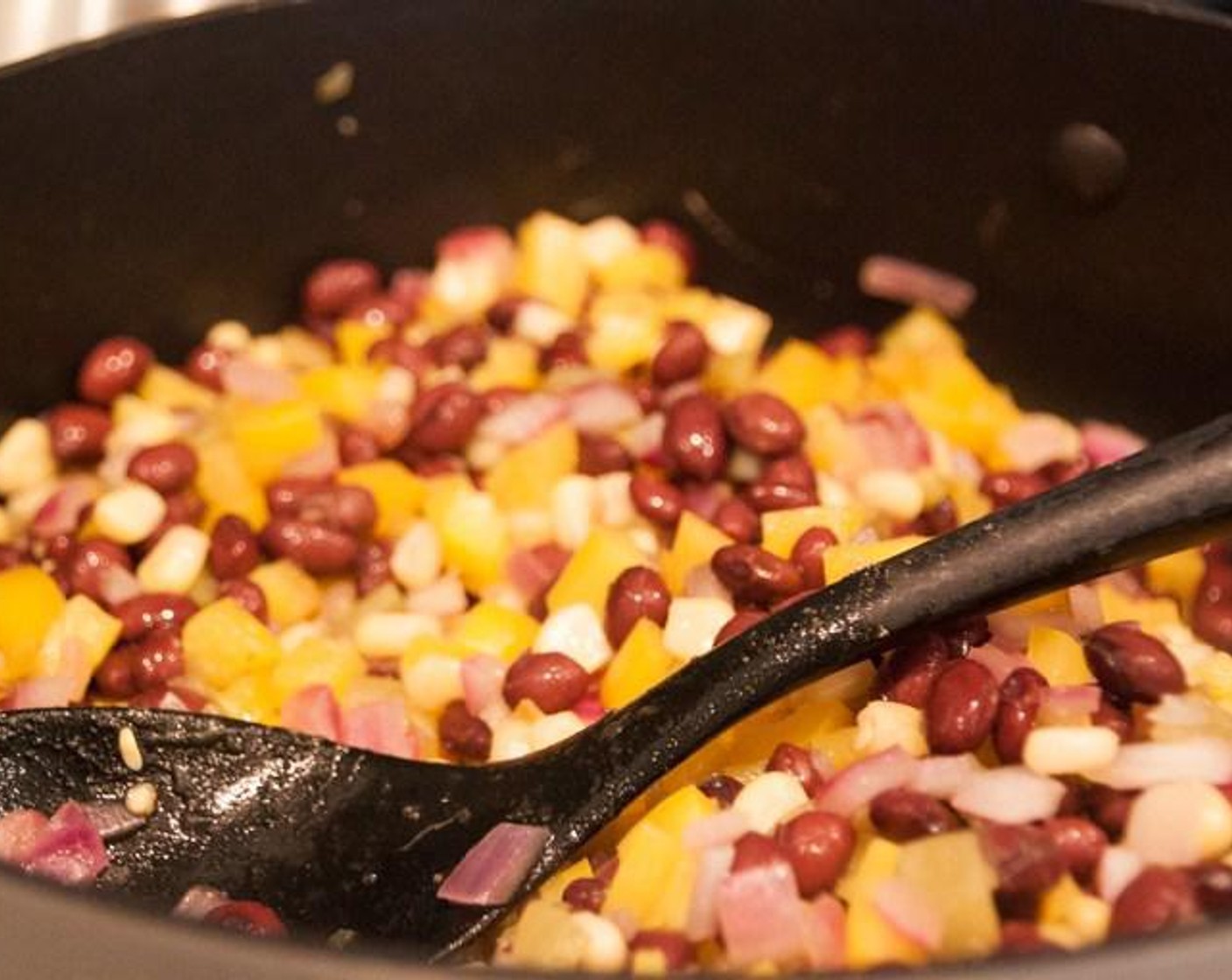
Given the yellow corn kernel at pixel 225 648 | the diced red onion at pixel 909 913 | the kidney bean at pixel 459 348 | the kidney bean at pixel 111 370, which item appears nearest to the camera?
the diced red onion at pixel 909 913

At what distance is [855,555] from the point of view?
146 cm

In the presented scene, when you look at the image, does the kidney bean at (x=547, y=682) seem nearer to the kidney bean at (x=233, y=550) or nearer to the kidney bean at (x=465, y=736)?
the kidney bean at (x=465, y=736)

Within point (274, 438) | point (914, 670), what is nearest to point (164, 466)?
point (274, 438)

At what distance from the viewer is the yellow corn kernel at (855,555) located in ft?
4.74

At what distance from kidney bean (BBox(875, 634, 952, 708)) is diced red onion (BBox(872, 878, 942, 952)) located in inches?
9.1

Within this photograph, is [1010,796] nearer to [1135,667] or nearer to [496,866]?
[1135,667]


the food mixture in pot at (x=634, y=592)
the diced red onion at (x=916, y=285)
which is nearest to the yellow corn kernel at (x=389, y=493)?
the food mixture in pot at (x=634, y=592)

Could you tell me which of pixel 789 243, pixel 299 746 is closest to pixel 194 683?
pixel 299 746

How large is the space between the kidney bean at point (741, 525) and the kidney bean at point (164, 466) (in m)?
0.54

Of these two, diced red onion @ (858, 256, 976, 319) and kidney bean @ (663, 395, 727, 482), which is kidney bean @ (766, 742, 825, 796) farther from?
diced red onion @ (858, 256, 976, 319)

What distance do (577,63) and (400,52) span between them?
189 mm

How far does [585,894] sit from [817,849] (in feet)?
0.57

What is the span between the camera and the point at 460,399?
1733 mm

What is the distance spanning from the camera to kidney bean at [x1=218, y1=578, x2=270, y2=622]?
1.60m
